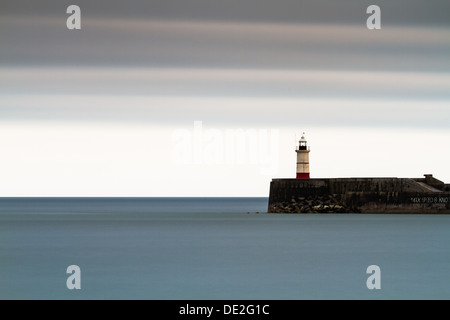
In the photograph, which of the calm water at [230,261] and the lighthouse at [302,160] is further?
the lighthouse at [302,160]

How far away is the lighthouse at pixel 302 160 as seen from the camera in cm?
4803

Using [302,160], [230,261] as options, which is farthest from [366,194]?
[230,261]

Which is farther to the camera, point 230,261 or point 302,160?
point 302,160

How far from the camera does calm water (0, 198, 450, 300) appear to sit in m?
20.2

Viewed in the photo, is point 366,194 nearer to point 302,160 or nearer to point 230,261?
point 302,160

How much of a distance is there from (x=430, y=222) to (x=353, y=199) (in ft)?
15.6

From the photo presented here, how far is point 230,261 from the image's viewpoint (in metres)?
26.8

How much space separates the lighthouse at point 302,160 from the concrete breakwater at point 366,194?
0.79m

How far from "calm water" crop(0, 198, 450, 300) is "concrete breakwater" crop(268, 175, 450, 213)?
458 cm

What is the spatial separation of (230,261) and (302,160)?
2233cm

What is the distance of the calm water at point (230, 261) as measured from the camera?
20203 millimetres

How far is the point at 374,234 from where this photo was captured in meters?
37.8
